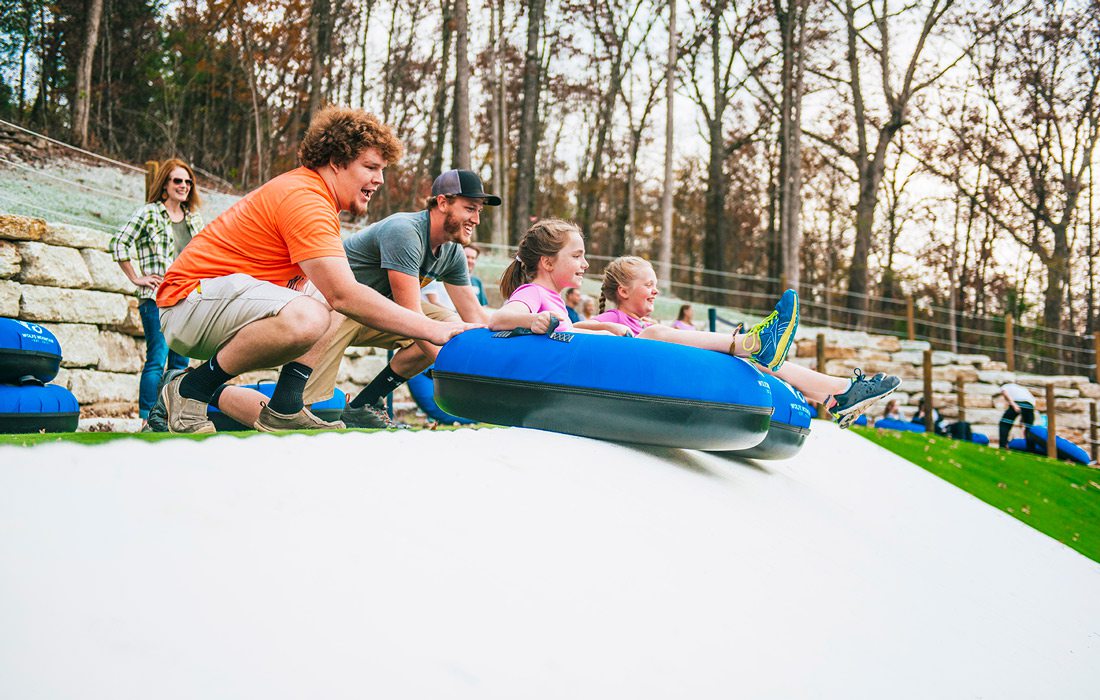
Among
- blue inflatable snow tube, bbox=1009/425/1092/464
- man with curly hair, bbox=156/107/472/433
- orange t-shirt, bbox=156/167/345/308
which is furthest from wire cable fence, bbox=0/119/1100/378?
orange t-shirt, bbox=156/167/345/308

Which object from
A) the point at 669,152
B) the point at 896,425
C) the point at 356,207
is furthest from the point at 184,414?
the point at 669,152

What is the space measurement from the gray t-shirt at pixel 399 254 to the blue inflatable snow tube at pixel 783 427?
1.50 metres

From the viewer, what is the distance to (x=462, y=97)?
1164cm

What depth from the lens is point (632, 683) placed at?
1605 mm

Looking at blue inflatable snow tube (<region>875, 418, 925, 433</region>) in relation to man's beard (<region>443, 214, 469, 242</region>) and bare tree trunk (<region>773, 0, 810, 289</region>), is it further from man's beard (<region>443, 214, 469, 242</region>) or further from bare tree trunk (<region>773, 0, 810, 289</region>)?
man's beard (<region>443, 214, 469, 242</region>)

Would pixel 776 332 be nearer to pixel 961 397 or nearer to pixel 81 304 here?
pixel 81 304

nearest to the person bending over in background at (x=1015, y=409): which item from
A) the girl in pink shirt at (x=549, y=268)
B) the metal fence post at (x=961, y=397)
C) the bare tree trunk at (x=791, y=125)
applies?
the metal fence post at (x=961, y=397)

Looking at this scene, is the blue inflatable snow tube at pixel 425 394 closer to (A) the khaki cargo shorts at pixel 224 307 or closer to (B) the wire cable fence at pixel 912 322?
(A) the khaki cargo shorts at pixel 224 307

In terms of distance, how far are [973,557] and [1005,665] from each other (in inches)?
55.5

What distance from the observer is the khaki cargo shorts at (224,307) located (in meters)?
2.83

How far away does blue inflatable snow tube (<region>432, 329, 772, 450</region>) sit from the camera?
3.01m

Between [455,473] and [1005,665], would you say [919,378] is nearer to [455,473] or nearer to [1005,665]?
[1005,665]

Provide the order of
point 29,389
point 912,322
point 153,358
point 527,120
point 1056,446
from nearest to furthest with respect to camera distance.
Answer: point 29,389, point 153,358, point 1056,446, point 527,120, point 912,322

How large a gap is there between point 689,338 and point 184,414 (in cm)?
196
